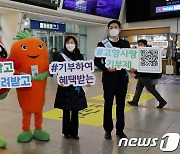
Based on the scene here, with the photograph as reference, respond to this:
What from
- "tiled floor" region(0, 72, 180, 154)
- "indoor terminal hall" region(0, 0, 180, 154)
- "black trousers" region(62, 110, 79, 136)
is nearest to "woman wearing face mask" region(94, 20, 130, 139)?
"indoor terminal hall" region(0, 0, 180, 154)

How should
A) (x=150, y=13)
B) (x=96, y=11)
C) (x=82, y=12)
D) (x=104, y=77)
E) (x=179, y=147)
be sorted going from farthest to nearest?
(x=150, y=13), (x=96, y=11), (x=82, y=12), (x=104, y=77), (x=179, y=147)

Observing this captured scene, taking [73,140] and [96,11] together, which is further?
[96,11]

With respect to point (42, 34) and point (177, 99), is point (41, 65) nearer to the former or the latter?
point (177, 99)

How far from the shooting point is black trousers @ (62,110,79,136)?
354 cm

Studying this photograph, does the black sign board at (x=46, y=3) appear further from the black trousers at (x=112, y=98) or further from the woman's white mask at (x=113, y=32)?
the black trousers at (x=112, y=98)

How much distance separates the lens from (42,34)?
1463cm

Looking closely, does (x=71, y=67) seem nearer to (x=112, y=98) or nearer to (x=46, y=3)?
(x=112, y=98)

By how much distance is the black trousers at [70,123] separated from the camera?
11.6 feet

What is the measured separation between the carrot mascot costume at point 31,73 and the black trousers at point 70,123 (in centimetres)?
31

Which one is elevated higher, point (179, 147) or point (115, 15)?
point (115, 15)

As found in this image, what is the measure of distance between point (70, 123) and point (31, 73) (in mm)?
905

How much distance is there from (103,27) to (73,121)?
44.1ft

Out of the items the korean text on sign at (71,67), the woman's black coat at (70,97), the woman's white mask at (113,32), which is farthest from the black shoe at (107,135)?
the woman's white mask at (113,32)

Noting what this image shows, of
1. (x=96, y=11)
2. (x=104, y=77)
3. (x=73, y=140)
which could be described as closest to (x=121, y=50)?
(x=104, y=77)
